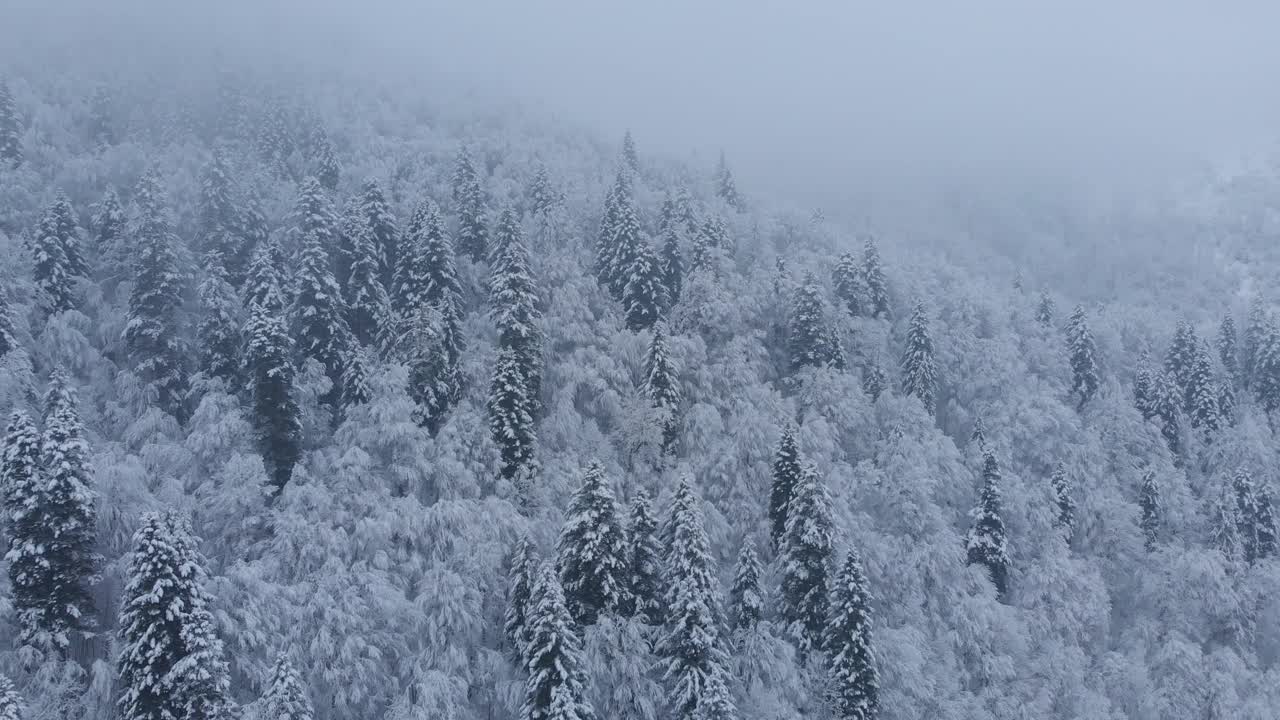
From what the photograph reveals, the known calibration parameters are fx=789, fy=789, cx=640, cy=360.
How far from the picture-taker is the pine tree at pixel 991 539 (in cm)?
4584

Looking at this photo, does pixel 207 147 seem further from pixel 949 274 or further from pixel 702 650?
pixel 949 274

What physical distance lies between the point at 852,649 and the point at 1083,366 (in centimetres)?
4191

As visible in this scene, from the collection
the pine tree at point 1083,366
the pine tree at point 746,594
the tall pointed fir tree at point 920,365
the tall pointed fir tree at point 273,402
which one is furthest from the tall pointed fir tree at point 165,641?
the pine tree at point 1083,366

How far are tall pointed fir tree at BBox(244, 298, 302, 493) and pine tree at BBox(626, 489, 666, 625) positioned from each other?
59.0ft

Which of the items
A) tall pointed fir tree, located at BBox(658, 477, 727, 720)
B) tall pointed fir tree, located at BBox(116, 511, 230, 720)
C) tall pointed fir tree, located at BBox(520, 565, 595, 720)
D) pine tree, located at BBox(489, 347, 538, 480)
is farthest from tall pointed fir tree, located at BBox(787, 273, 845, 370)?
tall pointed fir tree, located at BBox(116, 511, 230, 720)

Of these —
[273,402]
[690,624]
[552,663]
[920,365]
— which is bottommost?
[552,663]

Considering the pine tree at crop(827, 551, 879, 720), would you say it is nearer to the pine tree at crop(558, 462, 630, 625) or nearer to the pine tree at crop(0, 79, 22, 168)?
Result: the pine tree at crop(558, 462, 630, 625)

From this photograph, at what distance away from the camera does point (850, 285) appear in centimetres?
6362

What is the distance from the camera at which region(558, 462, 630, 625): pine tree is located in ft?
113

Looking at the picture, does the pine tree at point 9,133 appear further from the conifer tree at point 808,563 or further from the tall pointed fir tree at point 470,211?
the conifer tree at point 808,563

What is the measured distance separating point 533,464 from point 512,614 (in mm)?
10331

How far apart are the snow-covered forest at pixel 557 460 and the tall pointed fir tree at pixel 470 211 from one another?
0.40 meters

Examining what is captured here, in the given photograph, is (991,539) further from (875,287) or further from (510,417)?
(510,417)

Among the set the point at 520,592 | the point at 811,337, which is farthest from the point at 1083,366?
the point at 520,592
